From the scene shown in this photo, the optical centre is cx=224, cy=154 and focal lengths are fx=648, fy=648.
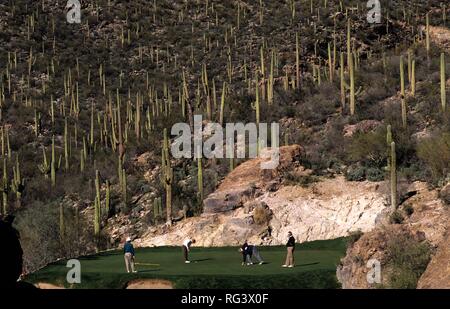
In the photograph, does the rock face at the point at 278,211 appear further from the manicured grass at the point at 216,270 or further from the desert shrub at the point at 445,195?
the desert shrub at the point at 445,195

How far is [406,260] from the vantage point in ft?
41.8

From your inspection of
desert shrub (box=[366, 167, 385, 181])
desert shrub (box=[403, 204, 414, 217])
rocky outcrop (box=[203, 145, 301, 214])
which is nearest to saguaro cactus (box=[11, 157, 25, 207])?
rocky outcrop (box=[203, 145, 301, 214])

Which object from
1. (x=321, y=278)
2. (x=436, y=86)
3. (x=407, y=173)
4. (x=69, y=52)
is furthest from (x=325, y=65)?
(x=321, y=278)

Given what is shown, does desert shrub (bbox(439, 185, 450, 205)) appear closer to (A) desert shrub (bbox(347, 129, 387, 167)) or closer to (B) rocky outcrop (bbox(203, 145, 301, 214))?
(A) desert shrub (bbox(347, 129, 387, 167))

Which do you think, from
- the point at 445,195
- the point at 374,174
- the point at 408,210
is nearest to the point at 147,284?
the point at 408,210

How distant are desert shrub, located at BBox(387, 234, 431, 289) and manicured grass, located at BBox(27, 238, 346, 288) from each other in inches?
65.1

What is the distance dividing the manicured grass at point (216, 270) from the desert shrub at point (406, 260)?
5.43 ft

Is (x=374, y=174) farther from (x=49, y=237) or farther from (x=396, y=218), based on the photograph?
(x=49, y=237)

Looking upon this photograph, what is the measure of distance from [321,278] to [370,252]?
5.03 ft

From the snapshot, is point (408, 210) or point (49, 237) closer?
point (408, 210)

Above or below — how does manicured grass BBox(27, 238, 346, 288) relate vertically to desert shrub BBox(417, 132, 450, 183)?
below

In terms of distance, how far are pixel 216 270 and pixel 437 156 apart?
38.2 ft

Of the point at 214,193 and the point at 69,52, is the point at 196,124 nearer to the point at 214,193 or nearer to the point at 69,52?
the point at 214,193

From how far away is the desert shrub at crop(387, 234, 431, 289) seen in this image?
39.4 ft
